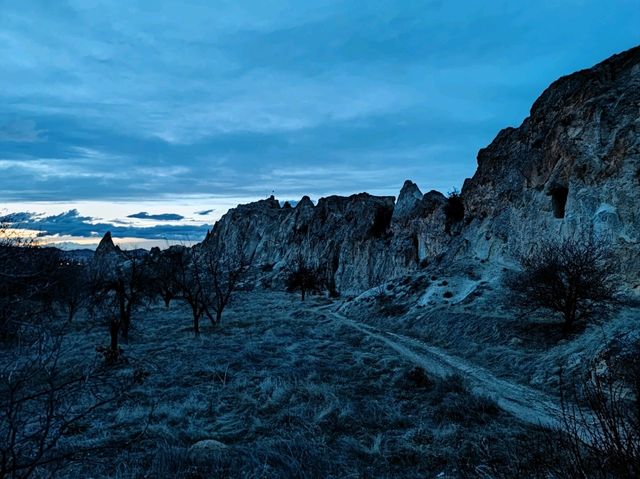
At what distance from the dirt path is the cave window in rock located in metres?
15.6

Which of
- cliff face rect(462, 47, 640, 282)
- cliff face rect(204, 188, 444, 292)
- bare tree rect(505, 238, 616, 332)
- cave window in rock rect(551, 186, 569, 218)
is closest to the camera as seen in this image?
bare tree rect(505, 238, 616, 332)

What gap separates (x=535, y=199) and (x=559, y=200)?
6.88ft

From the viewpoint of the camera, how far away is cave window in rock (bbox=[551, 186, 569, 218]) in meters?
30.1

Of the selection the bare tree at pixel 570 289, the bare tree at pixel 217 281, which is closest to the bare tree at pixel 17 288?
the bare tree at pixel 217 281

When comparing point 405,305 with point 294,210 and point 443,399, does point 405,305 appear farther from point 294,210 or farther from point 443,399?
point 294,210

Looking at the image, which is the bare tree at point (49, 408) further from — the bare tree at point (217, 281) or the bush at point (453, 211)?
the bush at point (453, 211)

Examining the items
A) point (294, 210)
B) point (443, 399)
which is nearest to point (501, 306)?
point (443, 399)

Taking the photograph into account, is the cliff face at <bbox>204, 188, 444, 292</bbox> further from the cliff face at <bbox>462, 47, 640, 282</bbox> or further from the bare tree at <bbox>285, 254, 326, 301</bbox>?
the cliff face at <bbox>462, 47, 640, 282</bbox>

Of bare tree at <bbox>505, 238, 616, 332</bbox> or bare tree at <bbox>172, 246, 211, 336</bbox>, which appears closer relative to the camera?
bare tree at <bbox>505, 238, 616, 332</bbox>

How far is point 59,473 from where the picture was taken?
24.3ft

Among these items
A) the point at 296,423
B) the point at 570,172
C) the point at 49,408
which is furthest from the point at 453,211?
the point at 49,408

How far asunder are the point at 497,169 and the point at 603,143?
14.1m

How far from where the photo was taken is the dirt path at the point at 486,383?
11.4 m

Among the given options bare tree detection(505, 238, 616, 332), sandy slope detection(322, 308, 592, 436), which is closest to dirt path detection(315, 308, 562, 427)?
sandy slope detection(322, 308, 592, 436)
